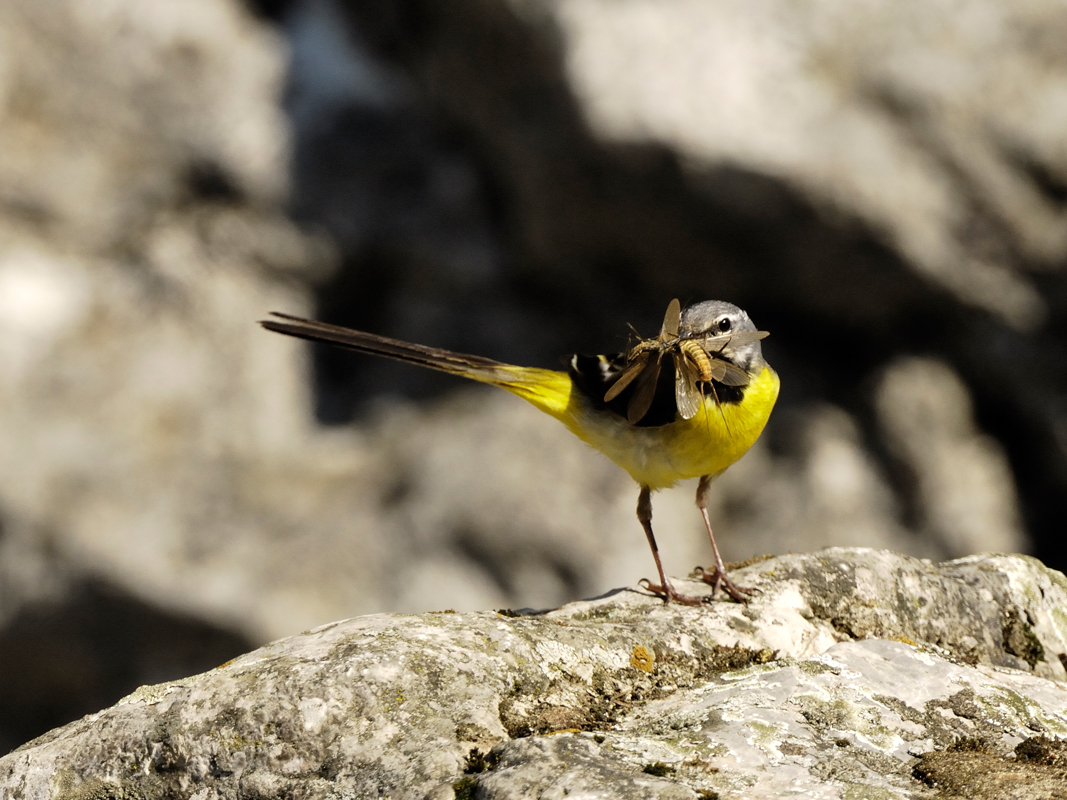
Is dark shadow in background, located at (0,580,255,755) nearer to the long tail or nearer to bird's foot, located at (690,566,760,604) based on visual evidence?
the long tail

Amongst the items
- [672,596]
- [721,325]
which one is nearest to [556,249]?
[721,325]

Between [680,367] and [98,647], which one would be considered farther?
[98,647]

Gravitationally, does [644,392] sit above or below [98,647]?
below

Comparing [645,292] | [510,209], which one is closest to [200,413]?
[510,209]

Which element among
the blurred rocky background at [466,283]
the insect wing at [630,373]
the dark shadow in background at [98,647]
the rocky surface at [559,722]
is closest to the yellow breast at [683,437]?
the insect wing at [630,373]

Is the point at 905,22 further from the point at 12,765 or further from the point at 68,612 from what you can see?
the point at 68,612

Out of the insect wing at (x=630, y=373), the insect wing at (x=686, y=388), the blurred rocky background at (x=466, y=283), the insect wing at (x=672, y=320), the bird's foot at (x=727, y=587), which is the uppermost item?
the blurred rocky background at (x=466, y=283)

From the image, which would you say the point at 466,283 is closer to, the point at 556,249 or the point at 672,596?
the point at 556,249

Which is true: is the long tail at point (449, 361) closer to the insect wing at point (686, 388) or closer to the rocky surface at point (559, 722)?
the insect wing at point (686, 388)
